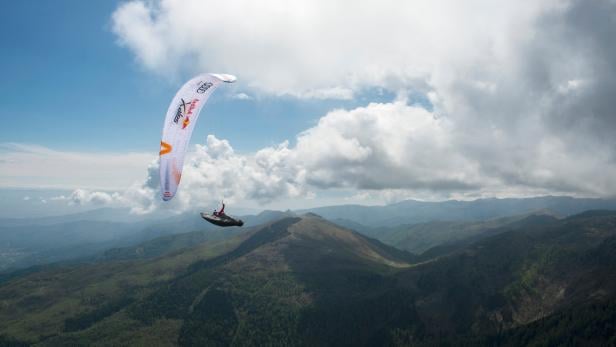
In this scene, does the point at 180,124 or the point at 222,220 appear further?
the point at 222,220

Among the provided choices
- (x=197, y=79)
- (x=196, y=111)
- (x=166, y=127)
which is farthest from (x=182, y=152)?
(x=197, y=79)

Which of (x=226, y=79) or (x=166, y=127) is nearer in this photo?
(x=166, y=127)

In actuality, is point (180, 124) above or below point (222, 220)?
above

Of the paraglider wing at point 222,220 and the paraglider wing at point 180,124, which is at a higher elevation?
the paraglider wing at point 180,124

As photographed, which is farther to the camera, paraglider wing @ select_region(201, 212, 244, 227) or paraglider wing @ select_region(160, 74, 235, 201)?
paraglider wing @ select_region(201, 212, 244, 227)

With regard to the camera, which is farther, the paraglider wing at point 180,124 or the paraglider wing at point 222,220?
the paraglider wing at point 222,220

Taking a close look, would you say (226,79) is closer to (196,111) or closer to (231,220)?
(196,111)

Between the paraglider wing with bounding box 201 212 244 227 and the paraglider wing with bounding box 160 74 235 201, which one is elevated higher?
the paraglider wing with bounding box 160 74 235 201

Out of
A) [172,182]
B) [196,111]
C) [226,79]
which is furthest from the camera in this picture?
[226,79]
